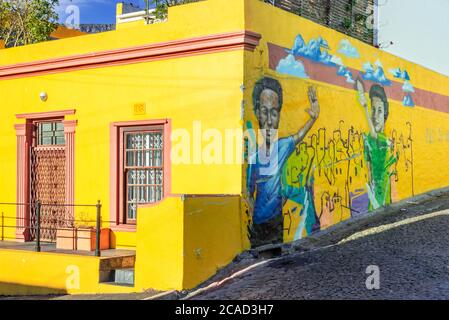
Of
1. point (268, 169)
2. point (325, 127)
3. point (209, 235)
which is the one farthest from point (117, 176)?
point (325, 127)

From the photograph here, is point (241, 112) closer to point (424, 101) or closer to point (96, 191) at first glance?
point (96, 191)

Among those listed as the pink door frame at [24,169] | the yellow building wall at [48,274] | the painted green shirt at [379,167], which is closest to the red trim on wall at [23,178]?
the pink door frame at [24,169]

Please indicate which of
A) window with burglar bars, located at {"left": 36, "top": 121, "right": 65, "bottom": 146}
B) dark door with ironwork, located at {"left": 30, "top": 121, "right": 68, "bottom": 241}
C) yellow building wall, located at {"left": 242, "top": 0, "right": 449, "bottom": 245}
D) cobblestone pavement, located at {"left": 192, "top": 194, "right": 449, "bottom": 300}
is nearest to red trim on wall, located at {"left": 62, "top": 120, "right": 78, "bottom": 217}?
dark door with ironwork, located at {"left": 30, "top": 121, "right": 68, "bottom": 241}

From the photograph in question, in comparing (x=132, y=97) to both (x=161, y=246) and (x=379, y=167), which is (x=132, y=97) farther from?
(x=379, y=167)

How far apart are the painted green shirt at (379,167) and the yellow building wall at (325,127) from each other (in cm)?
4

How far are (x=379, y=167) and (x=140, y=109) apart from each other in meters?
5.89

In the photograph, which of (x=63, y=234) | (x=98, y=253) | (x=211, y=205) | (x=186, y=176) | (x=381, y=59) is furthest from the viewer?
(x=381, y=59)

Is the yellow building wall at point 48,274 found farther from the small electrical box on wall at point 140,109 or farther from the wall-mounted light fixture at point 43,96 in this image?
the wall-mounted light fixture at point 43,96

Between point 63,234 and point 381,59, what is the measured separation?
7.90 m

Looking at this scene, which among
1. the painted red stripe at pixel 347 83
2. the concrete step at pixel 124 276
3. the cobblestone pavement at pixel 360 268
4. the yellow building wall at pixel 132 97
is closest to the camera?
the cobblestone pavement at pixel 360 268

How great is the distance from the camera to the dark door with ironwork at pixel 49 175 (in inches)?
486

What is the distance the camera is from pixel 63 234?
11625mm

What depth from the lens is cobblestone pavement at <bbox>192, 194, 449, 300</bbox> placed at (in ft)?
26.1
